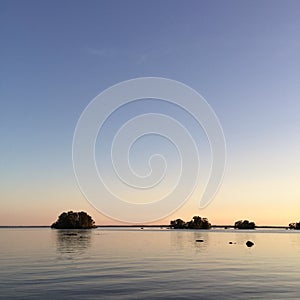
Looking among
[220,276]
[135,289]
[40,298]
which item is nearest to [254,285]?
[220,276]

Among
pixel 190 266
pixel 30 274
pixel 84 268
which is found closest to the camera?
pixel 30 274

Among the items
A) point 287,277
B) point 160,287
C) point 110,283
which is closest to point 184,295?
point 160,287

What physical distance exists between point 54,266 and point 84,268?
556 centimetres

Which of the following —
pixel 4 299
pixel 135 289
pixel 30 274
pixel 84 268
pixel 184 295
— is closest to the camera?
pixel 4 299

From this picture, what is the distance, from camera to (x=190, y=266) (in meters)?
68.1

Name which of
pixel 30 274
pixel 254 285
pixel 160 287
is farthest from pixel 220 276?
pixel 30 274

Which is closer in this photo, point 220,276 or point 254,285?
point 254,285

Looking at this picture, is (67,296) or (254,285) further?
(254,285)

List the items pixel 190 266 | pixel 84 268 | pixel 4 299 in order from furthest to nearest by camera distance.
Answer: pixel 190 266 → pixel 84 268 → pixel 4 299

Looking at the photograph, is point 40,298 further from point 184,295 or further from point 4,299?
point 184,295

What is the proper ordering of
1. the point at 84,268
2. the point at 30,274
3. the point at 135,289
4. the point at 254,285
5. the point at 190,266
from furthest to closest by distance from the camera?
the point at 190,266 < the point at 84,268 < the point at 30,274 < the point at 254,285 < the point at 135,289

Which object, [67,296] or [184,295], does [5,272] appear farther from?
[184,295]

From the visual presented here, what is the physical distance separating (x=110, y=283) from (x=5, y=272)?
730 inches

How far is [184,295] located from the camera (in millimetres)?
41469
